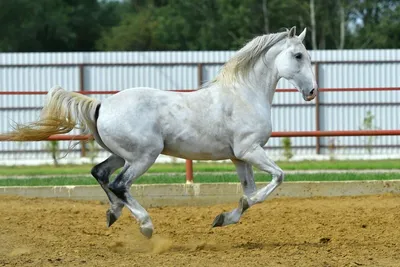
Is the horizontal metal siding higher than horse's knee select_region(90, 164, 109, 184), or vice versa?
the horizontal metal siding

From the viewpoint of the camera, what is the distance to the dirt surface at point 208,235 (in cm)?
700

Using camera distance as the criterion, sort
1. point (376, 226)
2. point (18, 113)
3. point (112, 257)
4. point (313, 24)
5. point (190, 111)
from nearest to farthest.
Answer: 1. point (112, 257)
2. point (190, 111)
3. point (376, 226)
4. point (18, 113)
5. point (313, 24)

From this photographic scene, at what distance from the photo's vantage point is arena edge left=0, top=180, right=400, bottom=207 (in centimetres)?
1075

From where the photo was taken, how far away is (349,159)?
1803 centimetres

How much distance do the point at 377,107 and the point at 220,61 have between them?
365 cm

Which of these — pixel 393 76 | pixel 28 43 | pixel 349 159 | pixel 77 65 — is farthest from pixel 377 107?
pixel 28 43

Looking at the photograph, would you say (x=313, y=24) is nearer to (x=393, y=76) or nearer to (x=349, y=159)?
(x=393, y=76)

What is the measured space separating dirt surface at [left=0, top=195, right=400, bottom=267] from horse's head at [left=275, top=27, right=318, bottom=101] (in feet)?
4.30

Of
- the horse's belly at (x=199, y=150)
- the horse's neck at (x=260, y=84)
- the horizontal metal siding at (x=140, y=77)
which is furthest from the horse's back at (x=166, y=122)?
the horizontal metal siding at (x=140, y=77)

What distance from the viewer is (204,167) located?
15461mm

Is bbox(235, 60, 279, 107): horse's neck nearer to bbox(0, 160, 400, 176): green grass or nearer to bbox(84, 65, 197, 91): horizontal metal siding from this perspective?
bbox(0, 160, 400, 176): green grass

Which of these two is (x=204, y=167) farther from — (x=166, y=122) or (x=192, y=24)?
(x=192, y=24)

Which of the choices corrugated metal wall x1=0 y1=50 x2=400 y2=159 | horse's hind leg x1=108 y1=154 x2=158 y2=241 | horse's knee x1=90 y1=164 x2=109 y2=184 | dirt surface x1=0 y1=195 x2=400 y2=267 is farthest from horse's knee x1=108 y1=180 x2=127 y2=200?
corrugated metal wall x1=0 y1=50 x2=400 y2=159

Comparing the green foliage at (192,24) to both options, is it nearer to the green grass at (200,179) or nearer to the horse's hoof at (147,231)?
the green grass at (200,179)
